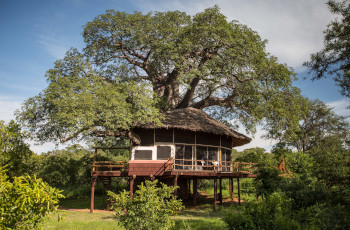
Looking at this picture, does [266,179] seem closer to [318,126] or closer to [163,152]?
[163,152]

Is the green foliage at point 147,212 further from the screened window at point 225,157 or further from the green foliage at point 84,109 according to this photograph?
the screened window at point 225,157

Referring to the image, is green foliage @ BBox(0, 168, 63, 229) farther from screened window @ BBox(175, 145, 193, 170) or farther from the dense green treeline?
screened window @ BBox(175, 145, 193, 170)

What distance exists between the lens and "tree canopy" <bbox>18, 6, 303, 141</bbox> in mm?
17547

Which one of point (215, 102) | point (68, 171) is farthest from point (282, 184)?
point (68, 171)

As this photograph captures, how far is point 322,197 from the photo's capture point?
11617 mm

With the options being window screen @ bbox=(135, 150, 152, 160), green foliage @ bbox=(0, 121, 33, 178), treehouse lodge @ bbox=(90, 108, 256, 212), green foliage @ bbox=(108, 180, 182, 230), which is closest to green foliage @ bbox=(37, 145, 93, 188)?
green foliage @ bbox=(0, 121, 33, 178)

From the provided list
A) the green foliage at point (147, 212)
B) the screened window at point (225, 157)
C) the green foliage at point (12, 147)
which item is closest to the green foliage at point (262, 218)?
the green foliage at point (147, 212)

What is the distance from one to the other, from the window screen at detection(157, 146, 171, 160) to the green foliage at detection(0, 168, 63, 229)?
14907mm

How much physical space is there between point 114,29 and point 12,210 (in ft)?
67.2

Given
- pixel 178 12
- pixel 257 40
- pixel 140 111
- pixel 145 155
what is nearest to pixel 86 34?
pixel 178 12

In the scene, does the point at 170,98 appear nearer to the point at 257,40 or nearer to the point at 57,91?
the point at 257,40

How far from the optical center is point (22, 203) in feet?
15.6

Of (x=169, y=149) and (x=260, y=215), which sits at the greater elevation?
(x=169, y=149)

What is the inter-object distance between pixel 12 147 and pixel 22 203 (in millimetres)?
17918
